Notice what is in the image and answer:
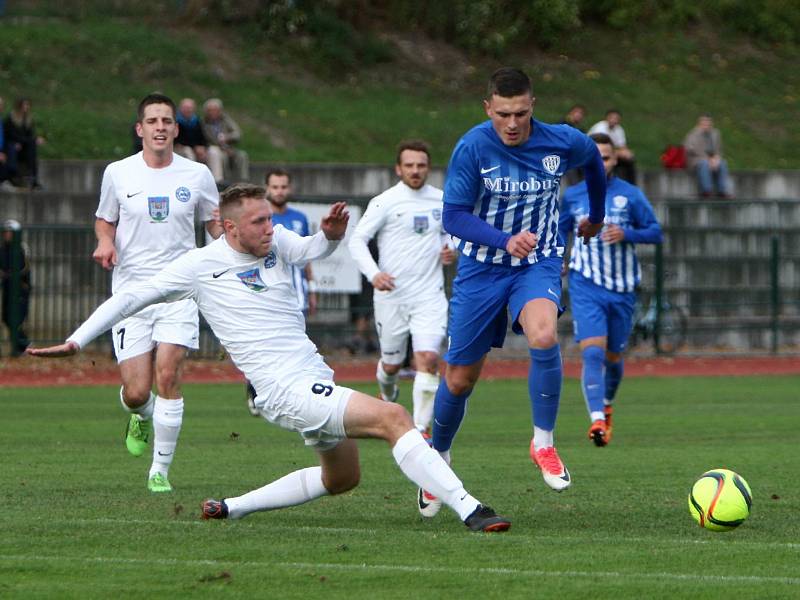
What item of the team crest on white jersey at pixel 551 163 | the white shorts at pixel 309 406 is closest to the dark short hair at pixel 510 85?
the team crest on white jersey at pixel 551 163

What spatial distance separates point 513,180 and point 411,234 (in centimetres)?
522

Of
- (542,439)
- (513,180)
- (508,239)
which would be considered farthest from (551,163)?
(542,439)

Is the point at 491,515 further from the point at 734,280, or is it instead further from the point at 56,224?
the point at 734,280

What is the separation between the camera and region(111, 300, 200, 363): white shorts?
9.88m

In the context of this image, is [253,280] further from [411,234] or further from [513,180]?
[411,234]

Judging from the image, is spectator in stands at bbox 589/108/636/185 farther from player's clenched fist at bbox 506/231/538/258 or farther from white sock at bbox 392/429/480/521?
white sock at bbox 392/429/480/521

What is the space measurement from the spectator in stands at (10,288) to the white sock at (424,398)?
10836 millimetres

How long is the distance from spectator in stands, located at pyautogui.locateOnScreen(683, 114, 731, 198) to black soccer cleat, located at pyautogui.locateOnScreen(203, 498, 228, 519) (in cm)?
2107

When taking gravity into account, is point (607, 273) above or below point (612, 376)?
above

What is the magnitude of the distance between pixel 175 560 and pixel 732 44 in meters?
34.0

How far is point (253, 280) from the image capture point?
25.2 ft

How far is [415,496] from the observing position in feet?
30.1

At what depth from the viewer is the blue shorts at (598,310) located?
13039 mm

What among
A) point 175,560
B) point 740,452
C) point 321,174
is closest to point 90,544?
point 175,560
